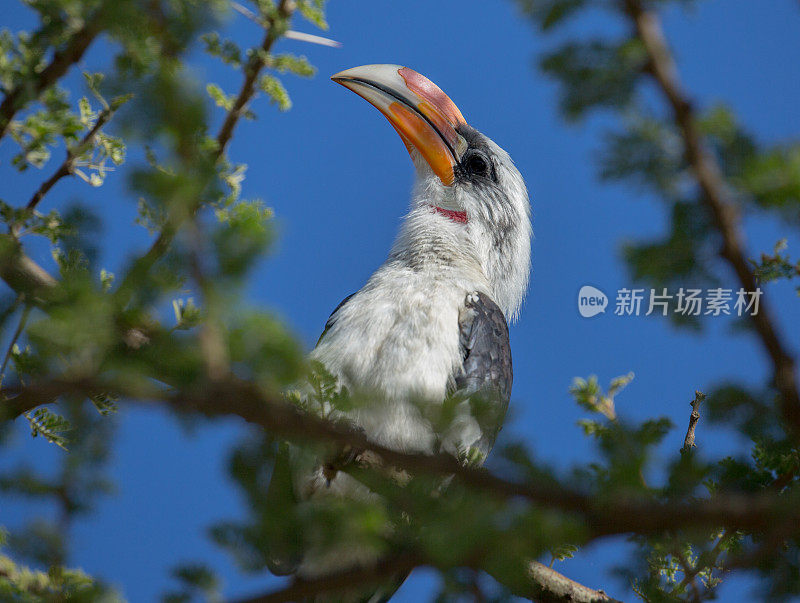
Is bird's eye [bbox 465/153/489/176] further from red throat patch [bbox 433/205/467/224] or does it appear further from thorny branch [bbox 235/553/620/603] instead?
thorny branch [bbox 235/553/620/603]

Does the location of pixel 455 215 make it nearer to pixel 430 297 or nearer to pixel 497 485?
pixel 430 297

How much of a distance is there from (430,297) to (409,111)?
167 centimetres

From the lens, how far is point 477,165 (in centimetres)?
441

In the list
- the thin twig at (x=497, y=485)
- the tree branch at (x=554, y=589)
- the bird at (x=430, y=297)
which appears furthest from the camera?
the bird at (x=430, y=297)

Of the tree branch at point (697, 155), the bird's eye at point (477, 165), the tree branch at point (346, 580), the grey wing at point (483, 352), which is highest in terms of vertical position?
the bird's eye at point (477, 165)

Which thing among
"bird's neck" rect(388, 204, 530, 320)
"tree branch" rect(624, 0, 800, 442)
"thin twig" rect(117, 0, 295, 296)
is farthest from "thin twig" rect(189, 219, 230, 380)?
"bird's neck" rect(388, 204, 530, 320)

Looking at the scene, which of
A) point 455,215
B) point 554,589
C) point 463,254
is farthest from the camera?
point 455,215

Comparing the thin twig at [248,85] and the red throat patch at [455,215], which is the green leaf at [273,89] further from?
the red throat patch at [455,215]

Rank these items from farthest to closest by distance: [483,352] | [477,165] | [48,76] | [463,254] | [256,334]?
[477,165] < [463,254] < [483,352] < [48,76] < [256,334]

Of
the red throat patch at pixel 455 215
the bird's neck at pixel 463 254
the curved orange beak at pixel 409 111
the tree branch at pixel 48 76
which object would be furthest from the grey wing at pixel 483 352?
the tree branch at pixel 48 76

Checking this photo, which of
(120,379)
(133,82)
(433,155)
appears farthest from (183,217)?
(433,155)

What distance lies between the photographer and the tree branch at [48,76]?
152 cm

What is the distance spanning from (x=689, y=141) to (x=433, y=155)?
325 centimetres

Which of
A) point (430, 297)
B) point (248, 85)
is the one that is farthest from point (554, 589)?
point (248, 85)
